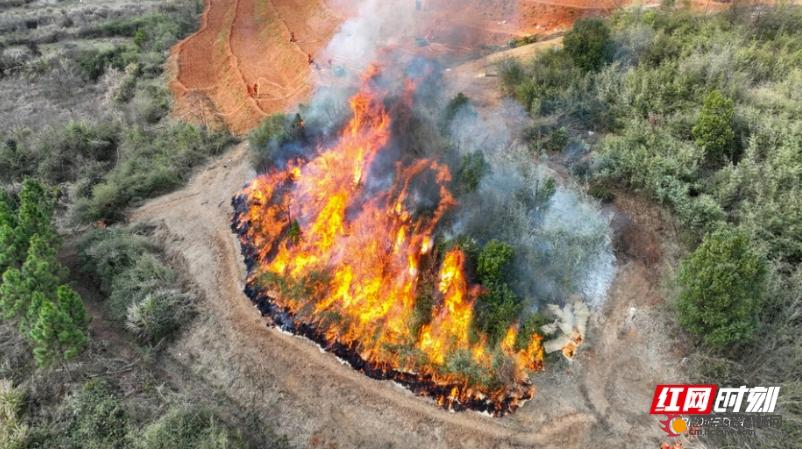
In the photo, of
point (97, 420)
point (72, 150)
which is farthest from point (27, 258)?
point (72, 150)

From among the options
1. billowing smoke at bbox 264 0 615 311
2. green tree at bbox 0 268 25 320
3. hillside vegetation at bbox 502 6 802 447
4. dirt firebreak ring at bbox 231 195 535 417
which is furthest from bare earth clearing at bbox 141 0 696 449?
green tree at bbox 0 268 25 320

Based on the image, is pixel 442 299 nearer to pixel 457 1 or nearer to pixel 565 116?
pixel 565 116

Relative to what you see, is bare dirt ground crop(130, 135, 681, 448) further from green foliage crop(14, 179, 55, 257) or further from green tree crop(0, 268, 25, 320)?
green foliage crop(14, 179, 55, 257)

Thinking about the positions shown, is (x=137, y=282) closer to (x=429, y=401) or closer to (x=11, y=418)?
(x=11, y=418)

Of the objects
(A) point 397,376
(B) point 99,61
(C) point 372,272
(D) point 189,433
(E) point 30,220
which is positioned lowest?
(A) point 397,376

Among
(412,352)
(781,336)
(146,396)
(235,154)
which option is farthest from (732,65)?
(146,396)
